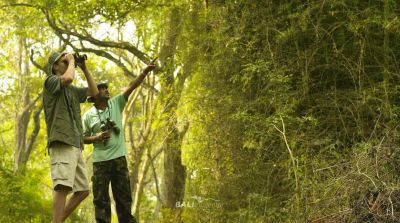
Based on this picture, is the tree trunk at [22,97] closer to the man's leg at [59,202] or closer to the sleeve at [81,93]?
the sleeve at [81,93]

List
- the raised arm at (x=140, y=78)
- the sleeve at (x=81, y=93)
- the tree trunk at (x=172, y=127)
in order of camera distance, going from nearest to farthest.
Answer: the sleeve at (x=81, y=93)
the raised arm at (x=140, y=78)
the tree trunk at (x=172, y=127)

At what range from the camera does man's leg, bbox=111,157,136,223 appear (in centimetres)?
701

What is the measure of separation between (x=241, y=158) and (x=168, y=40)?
376 cm

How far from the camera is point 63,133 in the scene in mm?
5816

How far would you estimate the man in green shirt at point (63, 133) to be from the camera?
5.80 metres

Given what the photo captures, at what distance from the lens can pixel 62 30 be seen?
1377 cm

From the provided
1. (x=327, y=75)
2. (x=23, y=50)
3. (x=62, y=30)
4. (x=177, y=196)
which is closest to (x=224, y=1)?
(x=327, y=75)

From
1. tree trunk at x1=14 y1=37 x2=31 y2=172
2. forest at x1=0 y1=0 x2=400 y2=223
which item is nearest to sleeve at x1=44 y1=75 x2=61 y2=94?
forest at x1=0 y1=0 x2=400 y2=223

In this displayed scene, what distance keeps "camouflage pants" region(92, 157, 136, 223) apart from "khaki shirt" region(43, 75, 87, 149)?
1.05 m

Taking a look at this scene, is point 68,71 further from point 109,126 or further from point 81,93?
point 109,126

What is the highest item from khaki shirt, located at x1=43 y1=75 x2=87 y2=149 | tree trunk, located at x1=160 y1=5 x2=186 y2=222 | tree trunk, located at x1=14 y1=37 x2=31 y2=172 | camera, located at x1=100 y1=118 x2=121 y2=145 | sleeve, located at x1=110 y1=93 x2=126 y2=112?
khaki shirt, located at x1=43 y1=75 x2=87 y2=149

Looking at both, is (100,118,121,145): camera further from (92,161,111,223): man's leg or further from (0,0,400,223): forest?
(0,0,400,223): forest

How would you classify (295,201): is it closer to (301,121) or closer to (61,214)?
(301,121)

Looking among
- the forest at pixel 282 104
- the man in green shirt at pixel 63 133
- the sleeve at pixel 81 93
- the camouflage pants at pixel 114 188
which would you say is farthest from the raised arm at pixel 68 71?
the forest at pixel 282 104
